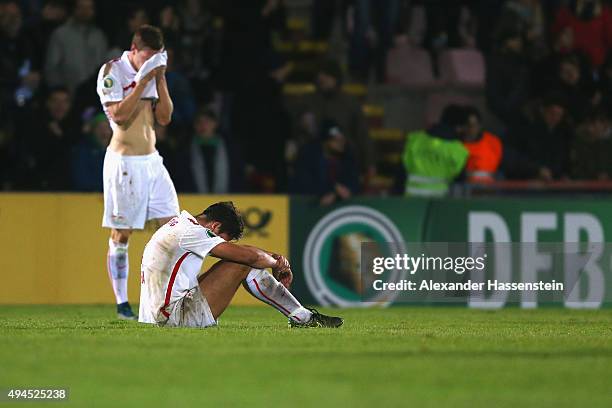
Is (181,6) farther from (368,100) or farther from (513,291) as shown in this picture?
(513,291)

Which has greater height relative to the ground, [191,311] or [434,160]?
[434,160]

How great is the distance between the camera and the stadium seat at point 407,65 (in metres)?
22.4

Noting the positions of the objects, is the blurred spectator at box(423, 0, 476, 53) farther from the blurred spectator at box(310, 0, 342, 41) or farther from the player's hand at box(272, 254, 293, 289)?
the player's hand at box(272, 254, 293, 289)

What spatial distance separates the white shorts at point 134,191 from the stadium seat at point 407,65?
9508mm

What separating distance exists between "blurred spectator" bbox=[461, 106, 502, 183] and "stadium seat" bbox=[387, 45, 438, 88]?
452 cm

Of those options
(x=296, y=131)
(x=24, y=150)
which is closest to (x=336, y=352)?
(x=24, y=150)

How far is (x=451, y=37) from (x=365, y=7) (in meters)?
1.64

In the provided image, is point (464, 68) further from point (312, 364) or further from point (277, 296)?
point (312, 364)

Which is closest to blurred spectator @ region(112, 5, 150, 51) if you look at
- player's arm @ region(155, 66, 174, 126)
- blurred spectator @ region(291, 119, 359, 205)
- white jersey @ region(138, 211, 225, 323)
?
blurred spectator @ region(291, 119, 359, 205)

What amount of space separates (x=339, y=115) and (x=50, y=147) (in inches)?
153

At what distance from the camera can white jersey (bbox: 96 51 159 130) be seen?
510 inches

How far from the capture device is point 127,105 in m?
12.9

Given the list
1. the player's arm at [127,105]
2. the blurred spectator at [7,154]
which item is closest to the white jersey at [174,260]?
the player's arm at [127,105]

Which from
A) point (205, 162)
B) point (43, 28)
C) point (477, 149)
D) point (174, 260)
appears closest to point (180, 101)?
point (205, 162)
